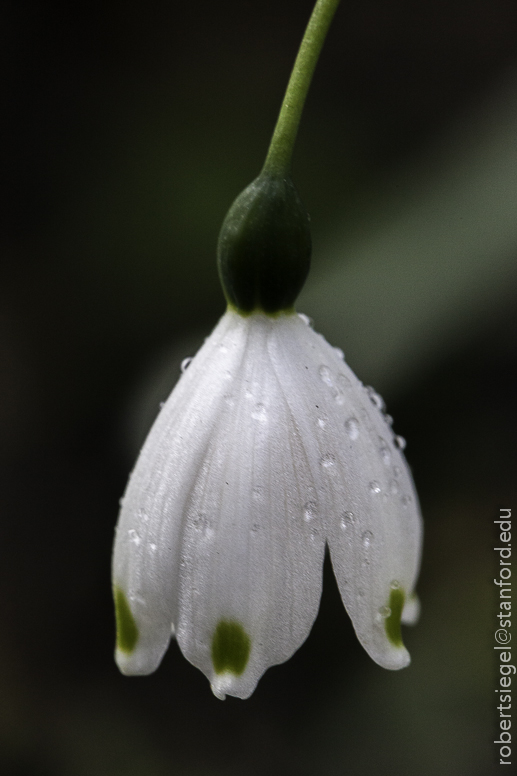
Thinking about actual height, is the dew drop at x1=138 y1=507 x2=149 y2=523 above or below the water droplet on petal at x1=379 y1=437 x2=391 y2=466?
below

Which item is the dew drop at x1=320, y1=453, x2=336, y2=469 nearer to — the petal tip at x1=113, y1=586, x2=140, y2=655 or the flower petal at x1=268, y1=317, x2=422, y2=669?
the flower petal at x1=268, y1=317, x2=422, y2=669

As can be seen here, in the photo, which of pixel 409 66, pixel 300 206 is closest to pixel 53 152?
pixel 409 66

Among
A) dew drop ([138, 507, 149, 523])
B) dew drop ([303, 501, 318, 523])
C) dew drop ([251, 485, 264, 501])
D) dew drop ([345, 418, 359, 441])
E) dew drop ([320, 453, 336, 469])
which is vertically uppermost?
dew drop ([345, 418, 359, 441])

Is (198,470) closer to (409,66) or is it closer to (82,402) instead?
(82,402)

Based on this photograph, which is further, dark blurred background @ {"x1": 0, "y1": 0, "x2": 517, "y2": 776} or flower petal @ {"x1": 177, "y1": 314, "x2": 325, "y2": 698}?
dark blurred background @ {"x1": 0, "y1": 0, "x2": 517, "y2": 776}

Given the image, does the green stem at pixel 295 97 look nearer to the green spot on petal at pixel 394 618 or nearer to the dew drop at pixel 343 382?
the dew drop at pixel 343 382

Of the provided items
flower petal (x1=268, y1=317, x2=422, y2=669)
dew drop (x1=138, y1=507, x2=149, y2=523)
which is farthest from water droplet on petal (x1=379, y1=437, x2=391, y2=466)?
dew drop (x1=138, y1=507, x2=149, y2=523)

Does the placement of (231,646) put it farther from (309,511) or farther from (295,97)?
(295,97)

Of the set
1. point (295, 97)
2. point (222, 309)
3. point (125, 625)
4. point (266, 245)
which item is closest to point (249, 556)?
point (125, 625)

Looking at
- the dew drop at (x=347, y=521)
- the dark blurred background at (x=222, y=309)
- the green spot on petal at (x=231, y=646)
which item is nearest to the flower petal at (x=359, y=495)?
the dew drop at (x=347, y=521)
